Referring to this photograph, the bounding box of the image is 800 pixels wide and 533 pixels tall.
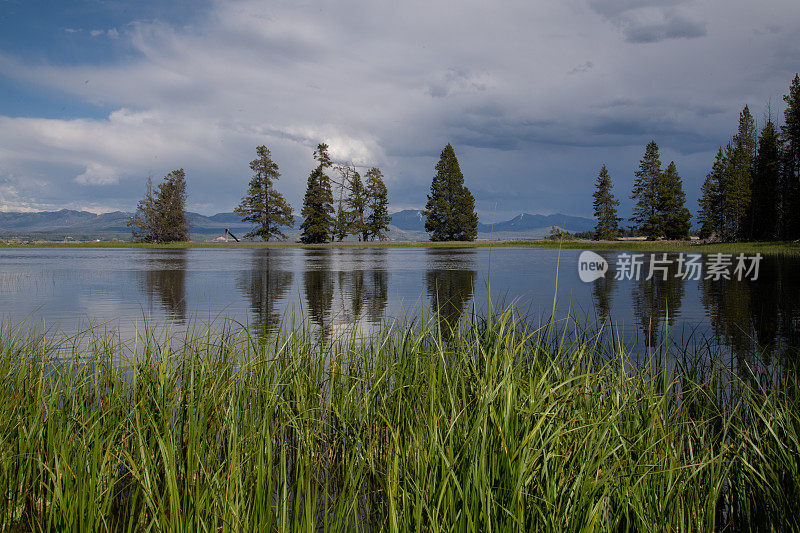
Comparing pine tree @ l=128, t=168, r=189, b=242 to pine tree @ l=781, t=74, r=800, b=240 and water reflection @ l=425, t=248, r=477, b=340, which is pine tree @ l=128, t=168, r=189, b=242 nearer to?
water reflection @ l=425, t=248, r=477, b=340

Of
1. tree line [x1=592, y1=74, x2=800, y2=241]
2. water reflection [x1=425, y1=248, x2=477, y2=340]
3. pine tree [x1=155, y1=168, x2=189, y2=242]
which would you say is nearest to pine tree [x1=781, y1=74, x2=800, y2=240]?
tree line [x1=592, y1=74, x2=800, y2=241]

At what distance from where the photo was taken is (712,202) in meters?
70.7

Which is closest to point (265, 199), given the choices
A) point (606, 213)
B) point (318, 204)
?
point (318, 204)

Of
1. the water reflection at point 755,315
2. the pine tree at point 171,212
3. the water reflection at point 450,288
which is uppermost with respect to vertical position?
the pine tree at point 171,212

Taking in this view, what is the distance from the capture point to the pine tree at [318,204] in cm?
6253

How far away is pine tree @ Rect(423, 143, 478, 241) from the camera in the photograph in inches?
2638

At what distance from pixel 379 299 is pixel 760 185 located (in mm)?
59059

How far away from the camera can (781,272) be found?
79.3ft

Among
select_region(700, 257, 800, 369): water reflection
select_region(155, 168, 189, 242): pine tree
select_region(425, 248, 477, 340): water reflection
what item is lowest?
select_region(700, 257, 800, 369): water reflection

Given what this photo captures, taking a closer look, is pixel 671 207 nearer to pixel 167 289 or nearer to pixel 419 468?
pixel 167 289

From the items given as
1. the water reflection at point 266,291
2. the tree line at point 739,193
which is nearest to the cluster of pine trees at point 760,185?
the tree line at point 739,193

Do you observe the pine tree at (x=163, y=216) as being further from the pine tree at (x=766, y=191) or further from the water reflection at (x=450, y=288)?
the pine tree at (x=766, y=191)

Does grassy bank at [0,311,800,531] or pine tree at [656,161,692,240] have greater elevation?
pine tree at [656,161,692,240]

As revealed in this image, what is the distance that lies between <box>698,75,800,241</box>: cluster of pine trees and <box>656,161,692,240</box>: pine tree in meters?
4.62
